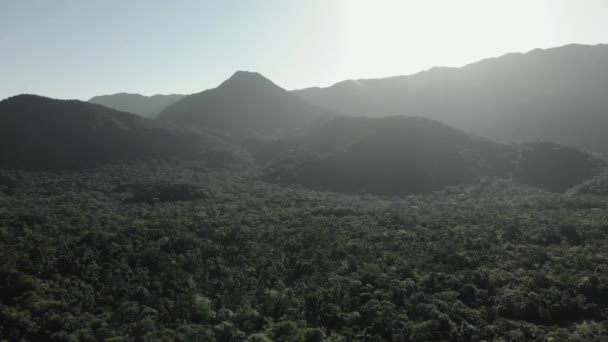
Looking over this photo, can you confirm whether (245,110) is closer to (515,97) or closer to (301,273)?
(515,97)

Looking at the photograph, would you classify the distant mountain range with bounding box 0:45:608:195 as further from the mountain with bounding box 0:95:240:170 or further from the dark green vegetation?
the dark green vegetation

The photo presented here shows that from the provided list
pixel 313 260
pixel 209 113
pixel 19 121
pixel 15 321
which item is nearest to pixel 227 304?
pixel 313 260

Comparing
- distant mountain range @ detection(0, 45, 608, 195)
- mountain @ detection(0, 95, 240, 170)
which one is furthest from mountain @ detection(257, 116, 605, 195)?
mountain @ detection(0, 95, 240, 170)

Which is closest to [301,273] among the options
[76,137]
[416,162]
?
[416,162]

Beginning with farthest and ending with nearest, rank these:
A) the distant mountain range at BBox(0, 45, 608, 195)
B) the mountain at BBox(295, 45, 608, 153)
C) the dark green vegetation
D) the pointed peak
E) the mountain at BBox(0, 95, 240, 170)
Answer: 1. the pointed peak
2. the mountain at BBox(295, 45, 608, 153)
3. the mountain at BBox(0, 95, 240, 170)
4. the distant mountain range at BBox(0, 45, 608, 195)
5. the dark green vegetation

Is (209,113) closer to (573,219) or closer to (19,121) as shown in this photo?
(19,121)

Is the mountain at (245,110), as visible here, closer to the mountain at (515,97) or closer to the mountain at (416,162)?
the mountain at (515,97)
